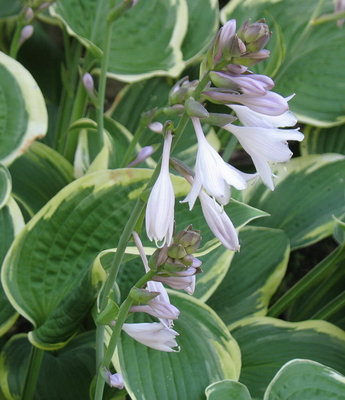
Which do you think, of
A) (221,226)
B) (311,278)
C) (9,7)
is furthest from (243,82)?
(9,7)

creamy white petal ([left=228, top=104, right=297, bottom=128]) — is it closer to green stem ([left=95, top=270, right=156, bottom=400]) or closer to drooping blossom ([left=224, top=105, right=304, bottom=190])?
drooping blossom ([left=224, top=105, right=304, bottom=190])

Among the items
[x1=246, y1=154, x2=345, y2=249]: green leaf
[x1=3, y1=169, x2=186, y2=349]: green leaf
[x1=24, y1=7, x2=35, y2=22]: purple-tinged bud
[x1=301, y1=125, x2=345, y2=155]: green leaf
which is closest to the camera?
[x1=3, y1=169, x2=186, y2=349]: green leaf

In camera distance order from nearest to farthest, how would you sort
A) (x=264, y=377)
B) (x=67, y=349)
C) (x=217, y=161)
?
1. (x=217, y=161)
2. (x=264, y=377)
3. (x=67, y=349)

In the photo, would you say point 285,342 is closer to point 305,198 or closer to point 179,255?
point 305,198

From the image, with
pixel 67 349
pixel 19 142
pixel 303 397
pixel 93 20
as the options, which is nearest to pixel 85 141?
pixel 19 142

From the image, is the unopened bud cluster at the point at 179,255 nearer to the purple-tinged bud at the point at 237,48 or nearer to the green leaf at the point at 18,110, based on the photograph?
the purple-tinged bud at the point at 237,48

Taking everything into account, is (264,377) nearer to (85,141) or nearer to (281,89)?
(85,141)

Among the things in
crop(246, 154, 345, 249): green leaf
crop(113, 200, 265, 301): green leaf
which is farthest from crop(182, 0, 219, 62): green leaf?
crop(113, 200, 265, 301): green leaf
